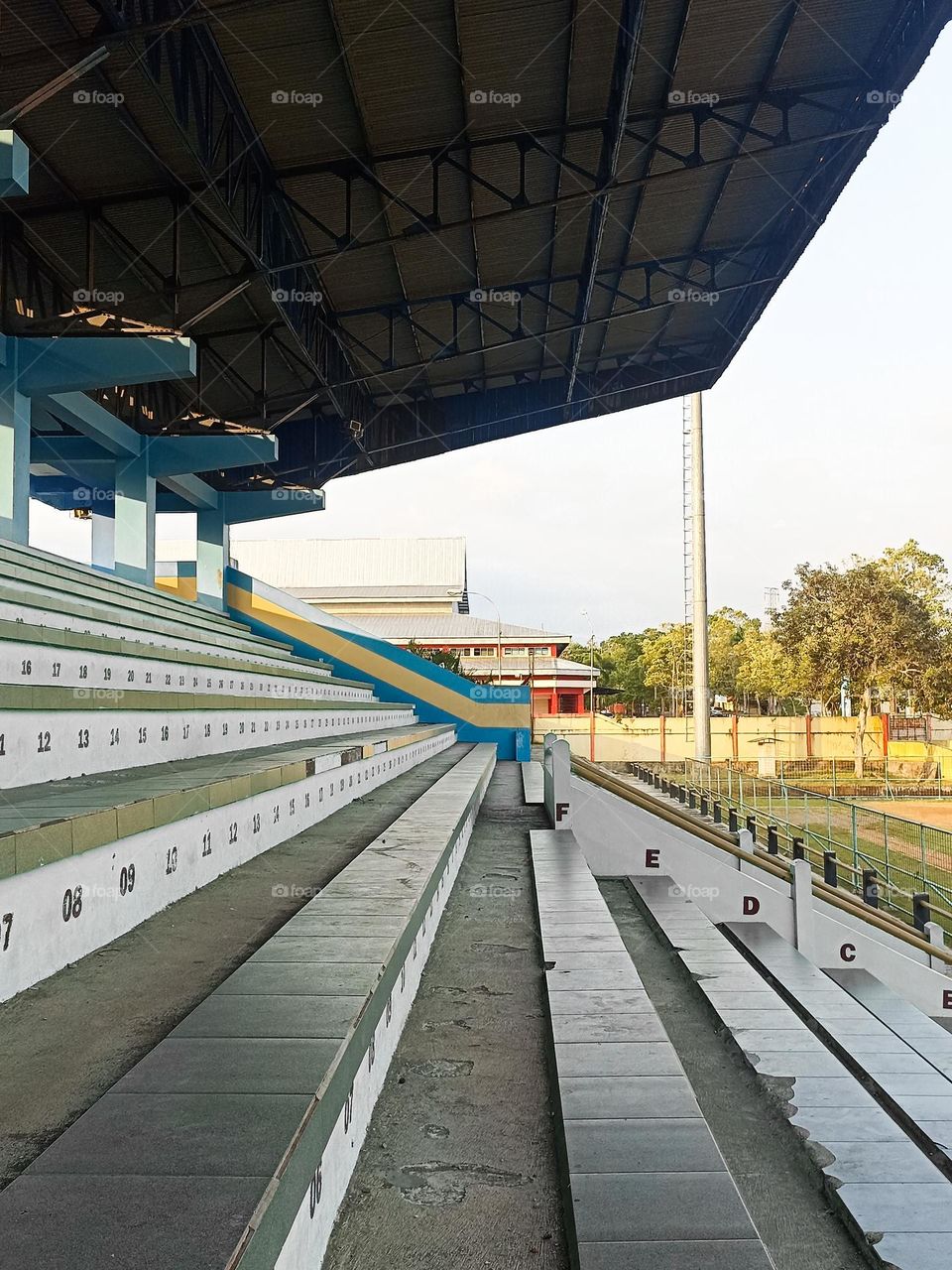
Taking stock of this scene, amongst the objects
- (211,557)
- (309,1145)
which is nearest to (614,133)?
(309,1145)

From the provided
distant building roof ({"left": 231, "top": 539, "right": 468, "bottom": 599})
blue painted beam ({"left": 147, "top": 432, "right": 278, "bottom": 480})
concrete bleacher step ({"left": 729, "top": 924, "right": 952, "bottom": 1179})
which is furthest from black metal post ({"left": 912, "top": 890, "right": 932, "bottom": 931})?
distant building roof ({"left": 231, "top": 539, "right": 468, "bottom": 599})

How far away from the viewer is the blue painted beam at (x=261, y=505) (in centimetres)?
2094

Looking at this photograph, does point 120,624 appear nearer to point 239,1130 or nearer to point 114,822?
point 114,822

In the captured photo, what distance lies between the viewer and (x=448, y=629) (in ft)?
178

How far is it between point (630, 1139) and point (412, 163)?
1181 centimetres

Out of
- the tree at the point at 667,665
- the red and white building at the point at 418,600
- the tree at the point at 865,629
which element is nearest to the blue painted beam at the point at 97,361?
the tree at the point at 865,629

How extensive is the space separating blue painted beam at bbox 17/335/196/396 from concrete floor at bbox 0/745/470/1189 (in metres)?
8.80

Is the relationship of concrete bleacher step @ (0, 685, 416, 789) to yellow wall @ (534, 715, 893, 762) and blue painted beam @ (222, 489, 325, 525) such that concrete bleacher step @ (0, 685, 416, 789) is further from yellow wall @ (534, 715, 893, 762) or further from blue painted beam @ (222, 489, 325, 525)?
yellow wall @ (534, 715, 893, 762)

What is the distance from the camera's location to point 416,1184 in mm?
1922

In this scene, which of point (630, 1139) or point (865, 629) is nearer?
point (630, 1139)

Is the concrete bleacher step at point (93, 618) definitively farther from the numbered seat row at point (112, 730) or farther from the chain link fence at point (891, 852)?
the chain link fence at point (891, 852)

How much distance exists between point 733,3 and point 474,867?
961cm

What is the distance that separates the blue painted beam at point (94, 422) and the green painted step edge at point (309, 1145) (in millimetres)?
12175

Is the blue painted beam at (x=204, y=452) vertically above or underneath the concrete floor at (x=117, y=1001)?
above
